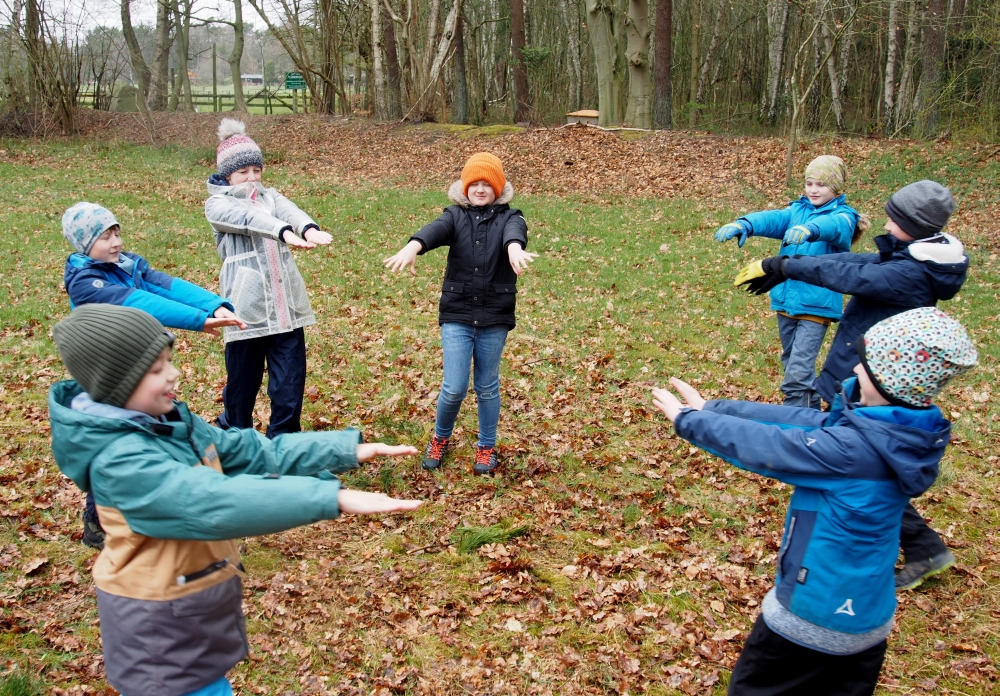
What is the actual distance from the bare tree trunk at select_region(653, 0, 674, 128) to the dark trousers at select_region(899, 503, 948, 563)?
20.4 m

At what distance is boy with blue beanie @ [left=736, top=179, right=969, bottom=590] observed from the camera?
3811 millimetres

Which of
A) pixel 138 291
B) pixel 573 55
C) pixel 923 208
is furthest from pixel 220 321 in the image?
pixel 573 55

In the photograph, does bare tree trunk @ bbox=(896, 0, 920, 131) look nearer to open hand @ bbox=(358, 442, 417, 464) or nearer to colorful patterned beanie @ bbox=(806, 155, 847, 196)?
colorful patterned beanie @ bbox=(806, 155, 847, 196)

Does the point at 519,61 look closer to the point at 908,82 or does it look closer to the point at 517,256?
the point at 908,82

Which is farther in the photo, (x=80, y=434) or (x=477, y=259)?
(x=477, y=259)

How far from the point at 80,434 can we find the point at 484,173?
128 inches

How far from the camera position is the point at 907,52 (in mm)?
20656

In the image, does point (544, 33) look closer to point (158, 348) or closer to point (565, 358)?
point (565, 358)

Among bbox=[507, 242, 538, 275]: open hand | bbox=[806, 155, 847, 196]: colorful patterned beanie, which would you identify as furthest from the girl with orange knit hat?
bbox=[806, 155, 847, 196]: colorful patterned beanie

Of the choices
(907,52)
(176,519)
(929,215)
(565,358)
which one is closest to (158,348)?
(176,519)

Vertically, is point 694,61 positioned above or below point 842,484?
above

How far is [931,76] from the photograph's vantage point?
19.0 meters

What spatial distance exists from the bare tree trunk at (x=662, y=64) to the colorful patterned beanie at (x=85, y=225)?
2106 cm

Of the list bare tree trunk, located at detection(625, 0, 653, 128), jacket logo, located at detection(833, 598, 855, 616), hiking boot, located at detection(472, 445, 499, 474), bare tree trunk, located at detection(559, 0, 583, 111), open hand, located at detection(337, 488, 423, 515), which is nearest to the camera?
open hand, located at detection(337, 488, 423, 515)
